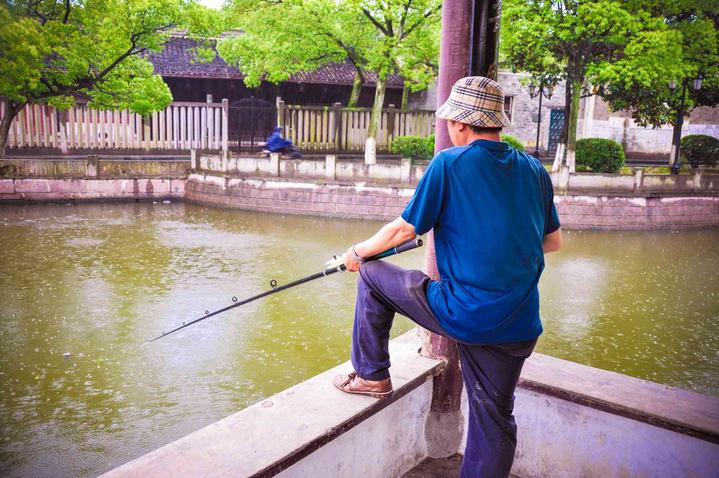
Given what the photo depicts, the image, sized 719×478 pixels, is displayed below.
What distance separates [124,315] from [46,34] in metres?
8.26

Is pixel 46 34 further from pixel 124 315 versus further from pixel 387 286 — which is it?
pixel 387 286

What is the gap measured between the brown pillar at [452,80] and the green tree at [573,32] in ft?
41.6

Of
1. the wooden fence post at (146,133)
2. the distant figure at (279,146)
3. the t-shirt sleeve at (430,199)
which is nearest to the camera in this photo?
the t-shirt sleeve at (430,199)

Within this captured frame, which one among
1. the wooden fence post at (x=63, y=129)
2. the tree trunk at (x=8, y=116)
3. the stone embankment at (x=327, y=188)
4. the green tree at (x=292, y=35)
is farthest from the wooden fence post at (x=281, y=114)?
the tree trunk at (x=8, y=116)

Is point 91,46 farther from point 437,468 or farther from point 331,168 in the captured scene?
point 437,468

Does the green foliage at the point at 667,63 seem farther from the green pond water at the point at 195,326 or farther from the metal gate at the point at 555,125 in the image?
the metal gate at the point at 555,125

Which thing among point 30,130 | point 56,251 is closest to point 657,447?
point 56,251

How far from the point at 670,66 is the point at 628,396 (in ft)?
48.1

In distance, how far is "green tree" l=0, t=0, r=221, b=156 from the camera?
12.6 m

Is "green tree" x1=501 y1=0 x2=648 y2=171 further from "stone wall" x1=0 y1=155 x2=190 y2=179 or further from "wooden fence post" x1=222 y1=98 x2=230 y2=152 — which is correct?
"stone wall" x1=0 y1=155 x2=190 y2=179

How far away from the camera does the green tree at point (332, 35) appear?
55.1ft

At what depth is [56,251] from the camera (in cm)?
1060

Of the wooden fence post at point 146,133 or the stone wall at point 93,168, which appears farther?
the wooden fence post at point 146,133

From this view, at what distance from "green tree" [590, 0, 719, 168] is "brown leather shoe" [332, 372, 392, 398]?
14219 mm
